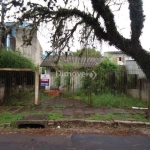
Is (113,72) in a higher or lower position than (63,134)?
higher

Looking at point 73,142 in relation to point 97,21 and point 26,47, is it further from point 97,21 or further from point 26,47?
point 26,47

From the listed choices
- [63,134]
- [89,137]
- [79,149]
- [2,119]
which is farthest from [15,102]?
[79,149]

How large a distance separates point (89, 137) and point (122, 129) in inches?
61.8

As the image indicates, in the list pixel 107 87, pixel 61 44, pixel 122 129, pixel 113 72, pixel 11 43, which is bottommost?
pixel 122 129

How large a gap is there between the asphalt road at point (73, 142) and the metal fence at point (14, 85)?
5.70 meters

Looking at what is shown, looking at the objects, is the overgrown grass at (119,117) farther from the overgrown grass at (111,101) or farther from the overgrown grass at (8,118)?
the overgrown grass at (8,118)

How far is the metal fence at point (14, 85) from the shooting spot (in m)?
11.6

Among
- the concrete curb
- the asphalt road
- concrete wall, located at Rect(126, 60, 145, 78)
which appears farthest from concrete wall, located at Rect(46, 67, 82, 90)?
the asphalt road

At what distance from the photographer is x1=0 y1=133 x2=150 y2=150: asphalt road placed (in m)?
5.00

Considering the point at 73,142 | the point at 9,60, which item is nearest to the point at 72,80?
the point at 9,60

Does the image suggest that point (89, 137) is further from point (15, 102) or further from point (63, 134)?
point (15, 102)

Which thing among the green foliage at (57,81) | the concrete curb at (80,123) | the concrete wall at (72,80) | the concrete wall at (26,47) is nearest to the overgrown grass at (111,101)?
the concrete wall at (72,80)

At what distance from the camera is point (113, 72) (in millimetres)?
12328

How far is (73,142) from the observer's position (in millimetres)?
5422
